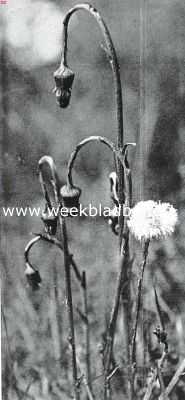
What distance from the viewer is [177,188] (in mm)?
1386

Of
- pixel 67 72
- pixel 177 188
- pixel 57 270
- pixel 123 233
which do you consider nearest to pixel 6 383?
pixel 57 270

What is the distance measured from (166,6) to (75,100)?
25cm

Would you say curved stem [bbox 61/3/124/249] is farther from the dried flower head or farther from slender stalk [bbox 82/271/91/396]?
slender stalk [bbox 82/271/91/396]

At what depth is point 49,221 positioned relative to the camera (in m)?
1.33

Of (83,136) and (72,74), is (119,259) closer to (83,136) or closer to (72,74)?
(83,136)

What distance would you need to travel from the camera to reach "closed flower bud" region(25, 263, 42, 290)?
1404 millimetres

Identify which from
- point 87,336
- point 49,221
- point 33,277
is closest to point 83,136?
point 49,221

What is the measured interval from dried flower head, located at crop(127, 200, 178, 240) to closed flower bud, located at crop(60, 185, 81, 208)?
0.36 ft

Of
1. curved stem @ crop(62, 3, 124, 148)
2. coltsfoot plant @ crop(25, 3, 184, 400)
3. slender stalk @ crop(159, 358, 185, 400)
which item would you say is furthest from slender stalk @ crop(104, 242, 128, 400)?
curved stem @ crop(62, 3, 124, 148)

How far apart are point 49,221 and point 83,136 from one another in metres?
0.18

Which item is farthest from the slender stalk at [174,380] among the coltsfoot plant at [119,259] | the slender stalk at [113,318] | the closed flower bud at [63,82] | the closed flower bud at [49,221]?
the closed flower bud at [63,82]

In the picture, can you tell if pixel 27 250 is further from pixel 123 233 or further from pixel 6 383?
pixel 6 383

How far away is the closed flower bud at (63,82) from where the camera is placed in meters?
1.24

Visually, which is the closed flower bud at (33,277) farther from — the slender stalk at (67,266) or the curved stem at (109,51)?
the curved stem at (109,51)
